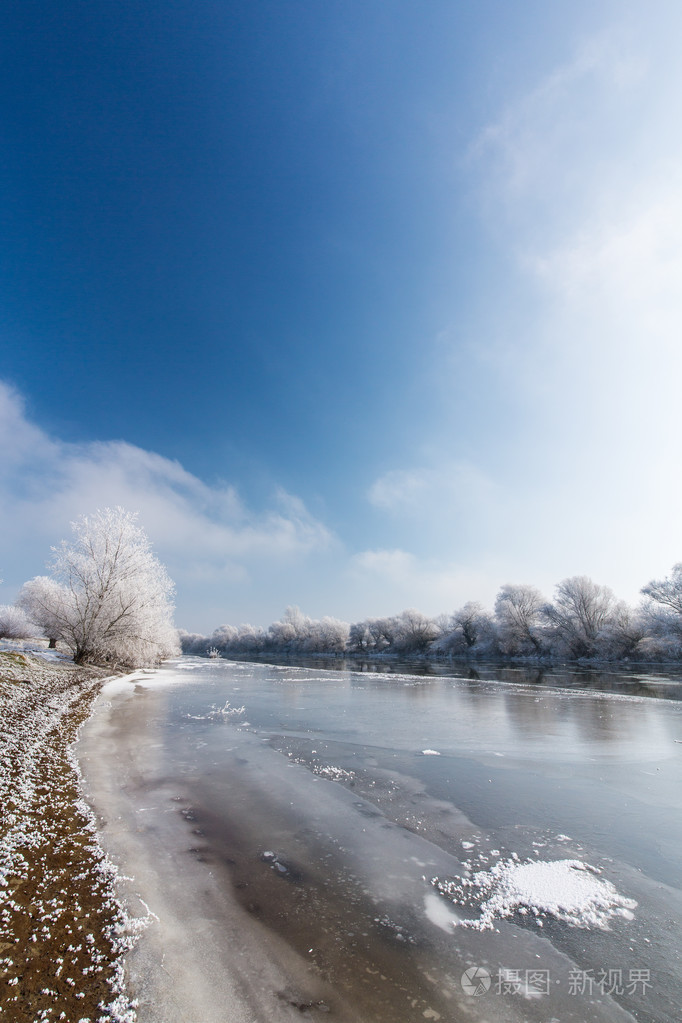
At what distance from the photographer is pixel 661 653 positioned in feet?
138

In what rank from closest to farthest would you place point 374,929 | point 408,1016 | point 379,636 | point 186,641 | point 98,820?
1. point 408,1016
2. point 374,929
3. point 98,820
4. point 379,636
5. point 186,641

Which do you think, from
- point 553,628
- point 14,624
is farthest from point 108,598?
point 553,628

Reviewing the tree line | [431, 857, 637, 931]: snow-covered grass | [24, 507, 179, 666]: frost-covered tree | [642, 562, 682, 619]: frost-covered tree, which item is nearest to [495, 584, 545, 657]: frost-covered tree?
the tree line

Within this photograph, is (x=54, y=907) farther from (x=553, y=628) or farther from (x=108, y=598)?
(x=553, y=628)

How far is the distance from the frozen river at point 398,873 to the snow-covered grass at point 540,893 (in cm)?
2

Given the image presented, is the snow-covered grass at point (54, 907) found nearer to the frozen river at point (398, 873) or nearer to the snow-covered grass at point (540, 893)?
the frozen river at point (398, 873)

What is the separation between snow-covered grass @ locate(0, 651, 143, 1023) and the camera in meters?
2.44

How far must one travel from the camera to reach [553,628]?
55500mm

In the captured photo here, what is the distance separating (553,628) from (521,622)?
4.66m

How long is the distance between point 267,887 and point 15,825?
118 inches

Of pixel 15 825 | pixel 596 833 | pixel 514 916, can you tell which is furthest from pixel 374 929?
pixel 15 825

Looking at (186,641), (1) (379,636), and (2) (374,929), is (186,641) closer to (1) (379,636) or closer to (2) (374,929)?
(1) (379,636)

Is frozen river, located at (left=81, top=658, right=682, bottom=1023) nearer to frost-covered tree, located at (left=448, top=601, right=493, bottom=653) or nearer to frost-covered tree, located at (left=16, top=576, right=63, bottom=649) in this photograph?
frost-covered tree, located at (left=16, top=576, right=63, bottom=649)

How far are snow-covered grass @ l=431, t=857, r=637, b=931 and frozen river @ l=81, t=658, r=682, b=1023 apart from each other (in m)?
0.02
